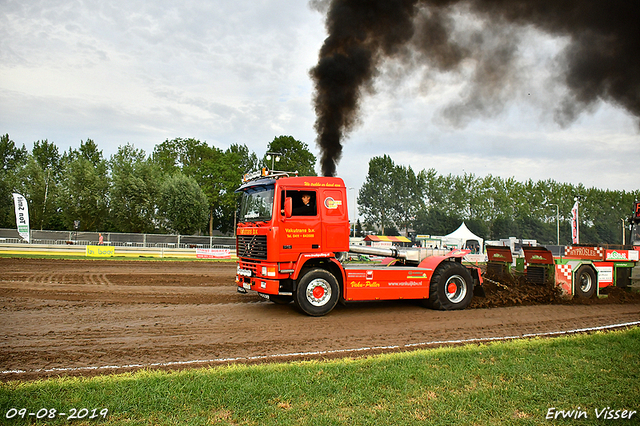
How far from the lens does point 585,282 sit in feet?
40.7

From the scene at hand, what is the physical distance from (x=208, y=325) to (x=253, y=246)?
6.66ft

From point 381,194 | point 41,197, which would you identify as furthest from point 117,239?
point 381,194

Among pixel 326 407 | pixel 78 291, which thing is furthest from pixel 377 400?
pixel 78 291

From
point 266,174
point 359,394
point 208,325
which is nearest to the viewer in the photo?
point 359,394

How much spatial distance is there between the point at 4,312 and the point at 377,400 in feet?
29.1

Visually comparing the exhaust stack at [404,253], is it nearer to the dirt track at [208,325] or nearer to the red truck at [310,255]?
the red truck at [310,255]

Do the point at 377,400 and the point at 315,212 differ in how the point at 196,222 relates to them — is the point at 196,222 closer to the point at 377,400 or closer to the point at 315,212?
the point at 315,212

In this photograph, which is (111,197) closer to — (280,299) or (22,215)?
(22,215)

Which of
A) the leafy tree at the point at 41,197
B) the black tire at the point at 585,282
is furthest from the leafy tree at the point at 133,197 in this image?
the black tire at the point at 585,282

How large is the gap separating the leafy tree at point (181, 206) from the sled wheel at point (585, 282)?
4123cm

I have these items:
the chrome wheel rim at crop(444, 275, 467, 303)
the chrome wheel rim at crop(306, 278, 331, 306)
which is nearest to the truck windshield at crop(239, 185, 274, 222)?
the chrome wheel rim at crop(306, 278, 331, 306)

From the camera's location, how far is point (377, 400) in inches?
169

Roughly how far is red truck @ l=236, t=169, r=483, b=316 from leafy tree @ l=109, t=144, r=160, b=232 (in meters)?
39.7

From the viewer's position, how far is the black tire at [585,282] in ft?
39.7
